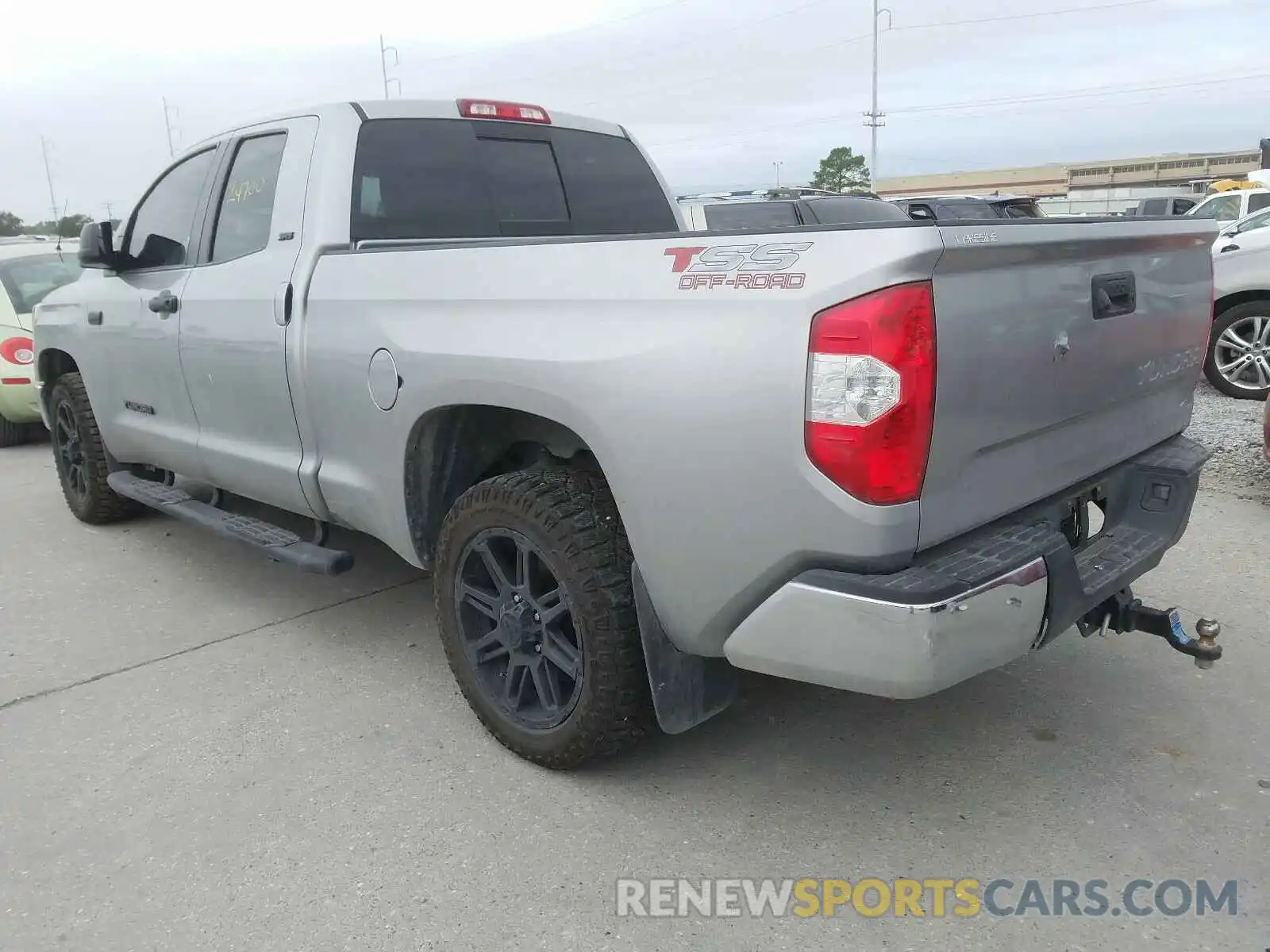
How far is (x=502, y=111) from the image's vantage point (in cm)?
410

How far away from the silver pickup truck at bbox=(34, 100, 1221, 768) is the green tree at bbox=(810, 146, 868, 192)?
202 ft

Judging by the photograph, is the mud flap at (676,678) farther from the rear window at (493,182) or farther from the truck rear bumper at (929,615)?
the rear window at (493,182)

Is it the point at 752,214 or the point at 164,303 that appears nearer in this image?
the point at 164,303

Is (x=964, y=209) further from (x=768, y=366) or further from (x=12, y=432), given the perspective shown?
(x=768, y=366)

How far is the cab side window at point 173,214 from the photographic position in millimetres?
4406

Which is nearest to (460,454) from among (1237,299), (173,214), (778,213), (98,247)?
(173,214)

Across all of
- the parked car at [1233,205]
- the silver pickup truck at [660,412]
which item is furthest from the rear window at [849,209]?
the parked car at [1233,205]

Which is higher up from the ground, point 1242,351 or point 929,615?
point 929,615

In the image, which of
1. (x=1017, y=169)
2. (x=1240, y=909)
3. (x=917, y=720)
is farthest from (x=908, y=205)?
(x=1017, y=169)

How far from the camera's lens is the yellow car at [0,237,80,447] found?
815cm

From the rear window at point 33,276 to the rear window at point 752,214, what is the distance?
5.89 metres

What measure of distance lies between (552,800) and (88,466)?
387 centimetres

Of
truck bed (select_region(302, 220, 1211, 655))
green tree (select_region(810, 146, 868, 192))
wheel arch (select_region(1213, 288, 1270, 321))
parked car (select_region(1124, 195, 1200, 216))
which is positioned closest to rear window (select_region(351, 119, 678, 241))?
truck bed (select_region(302, 220, 1211, 655))

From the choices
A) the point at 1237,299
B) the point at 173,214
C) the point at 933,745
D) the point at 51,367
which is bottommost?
the point at 933,745
